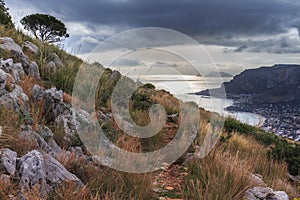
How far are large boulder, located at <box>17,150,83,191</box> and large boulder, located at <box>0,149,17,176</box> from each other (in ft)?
0.28

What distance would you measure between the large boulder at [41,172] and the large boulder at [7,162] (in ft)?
0.28

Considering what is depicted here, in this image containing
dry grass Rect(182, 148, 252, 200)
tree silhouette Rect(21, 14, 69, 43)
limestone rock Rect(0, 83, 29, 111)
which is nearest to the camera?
dry grass Rect(182, 148, 252, 200)

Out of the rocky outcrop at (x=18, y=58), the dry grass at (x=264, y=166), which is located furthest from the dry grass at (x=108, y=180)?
the rocky outcrop at (x=18, y=58)

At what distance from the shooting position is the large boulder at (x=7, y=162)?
12.3 feet

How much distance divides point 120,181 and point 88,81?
207 inches

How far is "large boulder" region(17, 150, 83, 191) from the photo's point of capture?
377cm

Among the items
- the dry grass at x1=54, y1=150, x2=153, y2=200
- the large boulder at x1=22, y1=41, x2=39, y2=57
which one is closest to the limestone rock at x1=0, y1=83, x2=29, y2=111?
the dry grass at x1=54, y1=150, x2=153, y2=200

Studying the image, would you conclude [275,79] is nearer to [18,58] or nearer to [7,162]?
[18,58]

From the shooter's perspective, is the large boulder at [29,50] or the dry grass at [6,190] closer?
the dry grass at [6,190]

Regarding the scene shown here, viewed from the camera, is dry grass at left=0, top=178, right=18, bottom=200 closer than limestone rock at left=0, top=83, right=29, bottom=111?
Yes

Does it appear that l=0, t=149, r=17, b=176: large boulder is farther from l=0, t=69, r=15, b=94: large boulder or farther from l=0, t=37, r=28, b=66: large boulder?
l=0, t=37, r=28, b=66: large boulder

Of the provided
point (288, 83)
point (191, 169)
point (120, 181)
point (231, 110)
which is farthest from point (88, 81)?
point (288, 83)

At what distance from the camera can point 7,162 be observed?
380cm

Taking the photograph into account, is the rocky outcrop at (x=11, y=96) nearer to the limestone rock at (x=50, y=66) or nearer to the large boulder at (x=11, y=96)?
the large boulder at (x=11, y=96)
